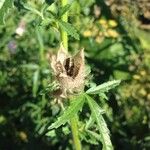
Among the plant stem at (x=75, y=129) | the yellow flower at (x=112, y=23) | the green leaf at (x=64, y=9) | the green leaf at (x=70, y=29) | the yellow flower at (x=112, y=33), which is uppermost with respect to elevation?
the green leaf at (x=64, y=9)

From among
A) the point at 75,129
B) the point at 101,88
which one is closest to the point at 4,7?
the point at 101,88

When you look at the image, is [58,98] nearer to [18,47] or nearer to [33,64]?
[33,64]

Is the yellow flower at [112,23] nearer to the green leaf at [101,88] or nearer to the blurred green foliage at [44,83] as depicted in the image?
the blurred green foliage at [44,83]

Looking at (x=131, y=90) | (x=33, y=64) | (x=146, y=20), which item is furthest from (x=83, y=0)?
(x=146, y=20)

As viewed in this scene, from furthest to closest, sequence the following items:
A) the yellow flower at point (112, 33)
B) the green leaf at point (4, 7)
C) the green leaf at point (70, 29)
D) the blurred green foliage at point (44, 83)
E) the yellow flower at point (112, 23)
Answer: the yellow flower at point (112, 23)
the yellow flower at point (112, 33)
the blurred green foliage at point (44, 83)
the green leaf at point (70, 29)
the green leaf at point (4, 7)

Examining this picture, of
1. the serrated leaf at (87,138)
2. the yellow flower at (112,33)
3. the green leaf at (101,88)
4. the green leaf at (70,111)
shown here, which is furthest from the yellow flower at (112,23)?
the green leaf at (70,111)

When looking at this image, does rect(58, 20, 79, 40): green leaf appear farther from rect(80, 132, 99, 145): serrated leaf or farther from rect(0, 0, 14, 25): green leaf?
rect(80, 132, 99, 145): serrated leaf

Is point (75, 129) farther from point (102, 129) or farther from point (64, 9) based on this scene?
point (64, 9)
